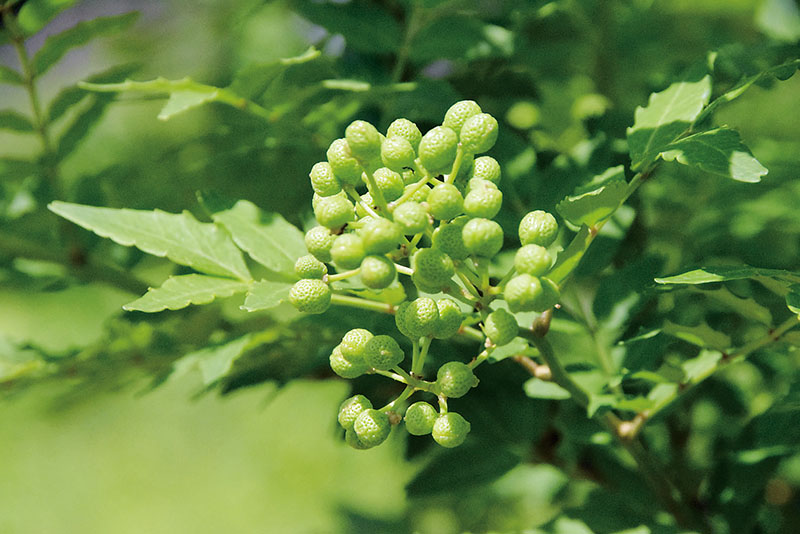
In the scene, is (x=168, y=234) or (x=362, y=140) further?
(x=168, y=234)

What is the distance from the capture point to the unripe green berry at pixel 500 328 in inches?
24.5

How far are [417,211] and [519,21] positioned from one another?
647 mm

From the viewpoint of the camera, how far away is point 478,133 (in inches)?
26.9

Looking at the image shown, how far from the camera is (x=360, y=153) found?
2.19ft

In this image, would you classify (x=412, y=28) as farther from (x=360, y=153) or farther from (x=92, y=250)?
(x=92, y=250)

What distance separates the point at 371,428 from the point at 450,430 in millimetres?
71

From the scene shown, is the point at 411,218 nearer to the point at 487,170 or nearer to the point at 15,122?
the point at 487,170

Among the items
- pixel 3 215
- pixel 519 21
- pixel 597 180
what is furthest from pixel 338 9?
pixel 3 215

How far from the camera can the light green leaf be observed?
836 mm

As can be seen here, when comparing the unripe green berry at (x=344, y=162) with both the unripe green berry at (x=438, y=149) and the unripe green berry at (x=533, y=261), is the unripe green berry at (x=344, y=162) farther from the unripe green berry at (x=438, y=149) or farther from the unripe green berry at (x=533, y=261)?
the unripe green berry at (x=533, y=261)

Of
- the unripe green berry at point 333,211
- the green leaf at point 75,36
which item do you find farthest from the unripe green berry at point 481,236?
the green leaf at point 75,36

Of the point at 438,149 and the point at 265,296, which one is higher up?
the point at 438,149

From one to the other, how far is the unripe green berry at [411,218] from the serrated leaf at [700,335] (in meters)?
0.33

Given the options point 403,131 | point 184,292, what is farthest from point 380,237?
point 184,292
